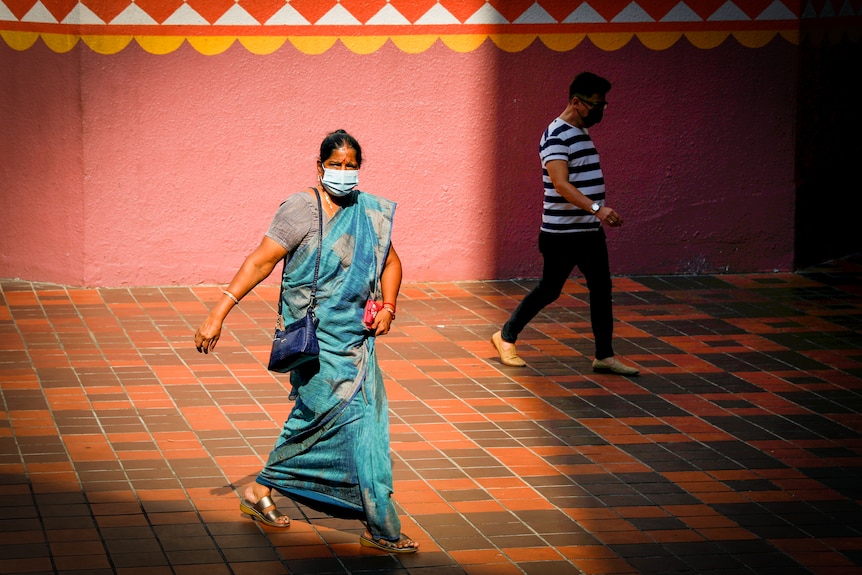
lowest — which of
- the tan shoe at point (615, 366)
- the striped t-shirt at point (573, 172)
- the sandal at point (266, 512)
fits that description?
the sandal at point (266, 512)

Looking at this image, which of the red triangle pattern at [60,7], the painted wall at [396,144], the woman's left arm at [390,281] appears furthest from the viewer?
the painted wall at [396,144]

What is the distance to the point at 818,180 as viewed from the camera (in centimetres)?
1134

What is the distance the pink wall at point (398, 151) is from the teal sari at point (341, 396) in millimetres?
4754

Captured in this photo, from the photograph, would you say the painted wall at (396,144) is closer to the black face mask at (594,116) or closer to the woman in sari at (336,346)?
the black face mask at (594,116)

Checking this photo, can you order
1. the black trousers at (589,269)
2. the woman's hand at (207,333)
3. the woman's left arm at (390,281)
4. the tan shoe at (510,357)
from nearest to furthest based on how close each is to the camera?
1. the woman's hand at (207,333)
2. the woman's left arm at (390,281)
3. the black trousers at (589,269)
4. the tan shoe at (510,357)

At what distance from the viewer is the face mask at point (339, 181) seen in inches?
218

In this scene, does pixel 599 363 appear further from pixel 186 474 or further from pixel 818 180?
pixel 818 180

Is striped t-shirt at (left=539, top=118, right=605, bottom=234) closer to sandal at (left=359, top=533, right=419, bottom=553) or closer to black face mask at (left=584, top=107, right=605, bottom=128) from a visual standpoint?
black face mask at (left=584, top=107, right=605, bottom=128)

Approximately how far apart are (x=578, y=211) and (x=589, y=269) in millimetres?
365

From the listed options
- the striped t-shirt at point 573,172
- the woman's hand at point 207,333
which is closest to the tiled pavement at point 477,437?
the woman's hand at point 207,333

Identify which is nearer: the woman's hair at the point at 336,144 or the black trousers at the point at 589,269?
the woman's hair at the point at 336,144

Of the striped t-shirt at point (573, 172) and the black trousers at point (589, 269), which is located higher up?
the striped t-shirt at point (573, 172)

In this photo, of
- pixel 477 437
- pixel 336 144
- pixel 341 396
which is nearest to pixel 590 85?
pixel 477 437

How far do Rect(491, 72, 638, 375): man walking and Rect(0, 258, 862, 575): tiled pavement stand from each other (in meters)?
0.41
